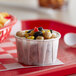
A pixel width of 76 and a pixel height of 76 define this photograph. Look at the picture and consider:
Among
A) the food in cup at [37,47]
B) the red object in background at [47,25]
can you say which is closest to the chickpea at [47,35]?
the food in cup at [37,47]

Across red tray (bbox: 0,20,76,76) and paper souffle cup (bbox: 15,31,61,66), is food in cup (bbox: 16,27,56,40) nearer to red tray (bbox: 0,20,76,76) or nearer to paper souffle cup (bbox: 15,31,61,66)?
paper souffle cup (bbox: 15,31,61,66)

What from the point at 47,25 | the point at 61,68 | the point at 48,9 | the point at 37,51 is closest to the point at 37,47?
the point at 37,51

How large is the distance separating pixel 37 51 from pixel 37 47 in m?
0.02

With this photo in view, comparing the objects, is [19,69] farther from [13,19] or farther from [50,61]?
[13,19]

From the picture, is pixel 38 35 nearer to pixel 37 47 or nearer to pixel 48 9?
pixel 37 47

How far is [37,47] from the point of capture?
0.95 metres

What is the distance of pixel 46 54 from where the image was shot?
97cm

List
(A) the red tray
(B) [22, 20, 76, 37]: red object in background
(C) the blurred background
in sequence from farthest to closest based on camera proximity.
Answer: (C) the blurred background, (B) [22, 20, 76, 37]: red object in background, (A) the red tray

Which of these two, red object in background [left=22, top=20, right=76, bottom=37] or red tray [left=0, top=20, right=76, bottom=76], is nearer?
red tray [left=0, top=20, right=76, bottom=76]

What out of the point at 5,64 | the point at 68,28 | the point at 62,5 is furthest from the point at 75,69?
the point at 62,5

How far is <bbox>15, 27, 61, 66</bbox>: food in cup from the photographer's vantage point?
95 centimetres

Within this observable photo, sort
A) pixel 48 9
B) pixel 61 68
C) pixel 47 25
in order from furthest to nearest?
pixel 48 9, pixel 47 25, pixel 61 68

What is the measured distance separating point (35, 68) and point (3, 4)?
5.99m

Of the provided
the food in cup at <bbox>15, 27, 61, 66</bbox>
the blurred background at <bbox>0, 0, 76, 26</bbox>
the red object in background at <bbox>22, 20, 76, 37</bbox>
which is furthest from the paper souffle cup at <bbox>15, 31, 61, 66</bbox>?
the blurred background at <bbox>0, 0, 76, 26</bbox>
